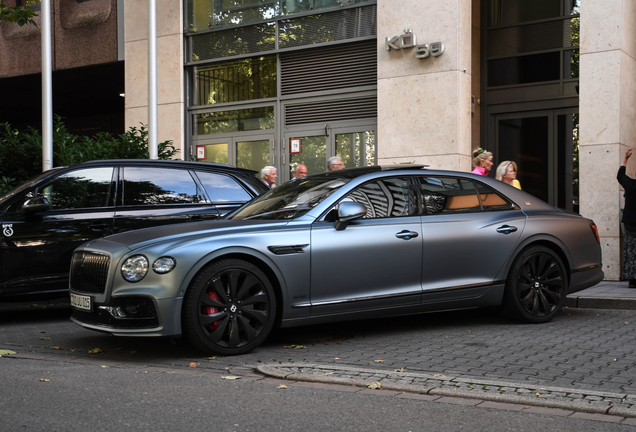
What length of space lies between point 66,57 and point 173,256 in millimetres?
14311

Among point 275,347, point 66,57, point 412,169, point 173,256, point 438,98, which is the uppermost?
point 66,57

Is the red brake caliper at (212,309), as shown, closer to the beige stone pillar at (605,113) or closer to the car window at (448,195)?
the car window at (448,195)

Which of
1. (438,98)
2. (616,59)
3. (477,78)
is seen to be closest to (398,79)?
(438,98)

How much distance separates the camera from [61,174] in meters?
8.00

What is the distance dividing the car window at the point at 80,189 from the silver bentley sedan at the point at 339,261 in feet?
6.07

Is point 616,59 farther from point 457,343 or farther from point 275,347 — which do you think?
point 275,347

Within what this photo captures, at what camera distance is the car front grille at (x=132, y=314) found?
566cm

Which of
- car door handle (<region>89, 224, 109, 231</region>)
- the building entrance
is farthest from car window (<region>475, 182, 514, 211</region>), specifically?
the building entrance

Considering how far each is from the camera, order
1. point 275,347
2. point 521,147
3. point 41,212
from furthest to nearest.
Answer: point 521,147
point 41,212
point 275,347

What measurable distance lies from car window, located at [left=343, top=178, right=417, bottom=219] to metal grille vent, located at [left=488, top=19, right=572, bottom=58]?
27.7ft

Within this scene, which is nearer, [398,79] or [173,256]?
[173,256]

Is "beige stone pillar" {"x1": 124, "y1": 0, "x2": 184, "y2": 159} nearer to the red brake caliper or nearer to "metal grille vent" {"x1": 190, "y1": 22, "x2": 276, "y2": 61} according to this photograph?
"metal grille vent" {"x1": 190, "y1": 22, "x2": 276, "y2": 61}

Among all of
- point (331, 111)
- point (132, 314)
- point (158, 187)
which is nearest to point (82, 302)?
point (132, 314)

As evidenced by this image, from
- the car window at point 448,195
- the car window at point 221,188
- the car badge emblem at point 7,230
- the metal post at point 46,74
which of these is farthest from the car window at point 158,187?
the metal post at point 46,74
